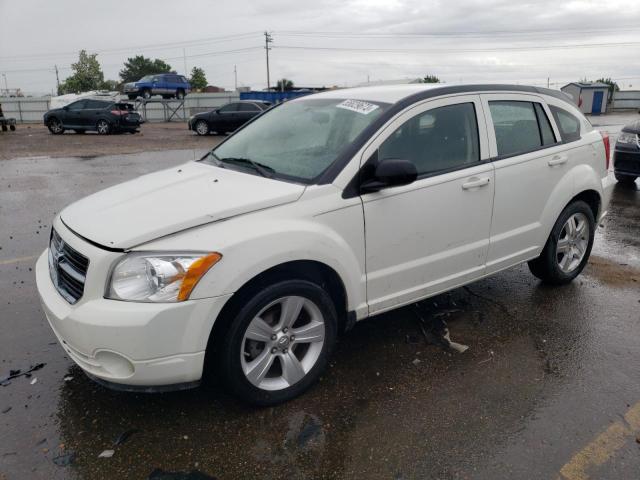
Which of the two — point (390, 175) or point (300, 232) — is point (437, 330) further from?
point (300, 232)

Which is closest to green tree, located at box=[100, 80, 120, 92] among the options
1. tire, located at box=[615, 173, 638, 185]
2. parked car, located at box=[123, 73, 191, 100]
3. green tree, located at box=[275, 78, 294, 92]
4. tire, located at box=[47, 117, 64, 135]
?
green tree, located at box=[275, 78, 294, 92]

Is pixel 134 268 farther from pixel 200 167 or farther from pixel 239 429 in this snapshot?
pixel 200 167

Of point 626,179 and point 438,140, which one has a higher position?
point 438,140

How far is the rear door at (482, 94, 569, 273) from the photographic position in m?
3.90

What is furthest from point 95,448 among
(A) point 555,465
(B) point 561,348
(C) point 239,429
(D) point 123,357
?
(B) point 561,348

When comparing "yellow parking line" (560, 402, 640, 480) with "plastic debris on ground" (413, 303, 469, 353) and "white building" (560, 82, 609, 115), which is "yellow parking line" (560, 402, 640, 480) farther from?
"white building" (560, 82, 609, 115)

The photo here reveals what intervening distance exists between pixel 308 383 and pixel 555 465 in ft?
4.47

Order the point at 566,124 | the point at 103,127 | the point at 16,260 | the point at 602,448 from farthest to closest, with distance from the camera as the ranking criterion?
the point at 103,127
the point at 16,260
the point at 566,124
the point at 602,448

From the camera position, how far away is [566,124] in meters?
4.53

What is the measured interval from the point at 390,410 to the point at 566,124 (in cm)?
304

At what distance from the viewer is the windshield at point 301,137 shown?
3.30 metres

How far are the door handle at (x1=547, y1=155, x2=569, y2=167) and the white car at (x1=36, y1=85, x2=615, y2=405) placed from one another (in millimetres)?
11

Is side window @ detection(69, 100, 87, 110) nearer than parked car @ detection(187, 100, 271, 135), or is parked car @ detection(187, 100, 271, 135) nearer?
parked car @ detection(187, 100, 271, 135)

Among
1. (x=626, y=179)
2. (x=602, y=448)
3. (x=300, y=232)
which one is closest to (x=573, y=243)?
(x=602, y=448)
